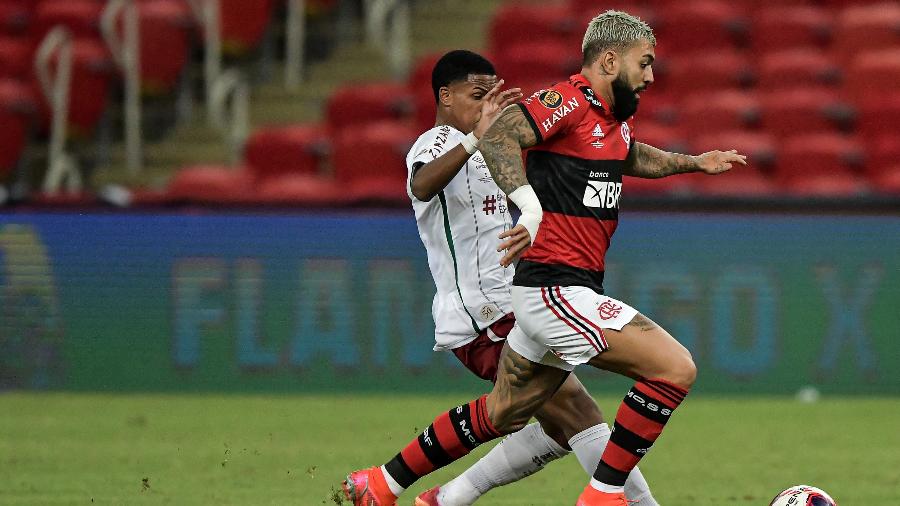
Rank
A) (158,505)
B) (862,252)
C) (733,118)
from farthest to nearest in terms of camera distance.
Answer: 1. (733,118)
2. (862,252)
3. (158,505)

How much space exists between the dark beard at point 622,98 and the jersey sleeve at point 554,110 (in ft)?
0.55

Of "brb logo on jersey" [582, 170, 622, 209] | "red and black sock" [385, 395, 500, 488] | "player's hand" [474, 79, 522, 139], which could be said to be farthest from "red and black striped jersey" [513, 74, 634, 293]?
"red and black sock" [385, 395, 500, 488]

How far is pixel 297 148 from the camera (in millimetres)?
15039

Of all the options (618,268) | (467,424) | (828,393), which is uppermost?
(467,424)

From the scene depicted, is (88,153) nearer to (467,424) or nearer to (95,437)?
(95,437)

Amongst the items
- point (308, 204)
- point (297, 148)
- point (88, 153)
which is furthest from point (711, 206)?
point (88, 153)

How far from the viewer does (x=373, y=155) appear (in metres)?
14.5

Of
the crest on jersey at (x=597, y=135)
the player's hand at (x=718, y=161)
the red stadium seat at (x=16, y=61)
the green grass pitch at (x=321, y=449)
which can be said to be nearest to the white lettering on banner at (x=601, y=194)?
the crest on jersey at (x=597, y=135)

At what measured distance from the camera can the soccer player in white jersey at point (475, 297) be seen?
699cm

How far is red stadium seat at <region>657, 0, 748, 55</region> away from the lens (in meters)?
15.9

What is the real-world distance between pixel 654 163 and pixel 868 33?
9.32 m

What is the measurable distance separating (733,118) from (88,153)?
7.00 m

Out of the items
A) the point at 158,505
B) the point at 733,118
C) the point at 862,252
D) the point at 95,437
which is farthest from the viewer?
the point at 733,118

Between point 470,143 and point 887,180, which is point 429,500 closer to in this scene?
point 470,143
